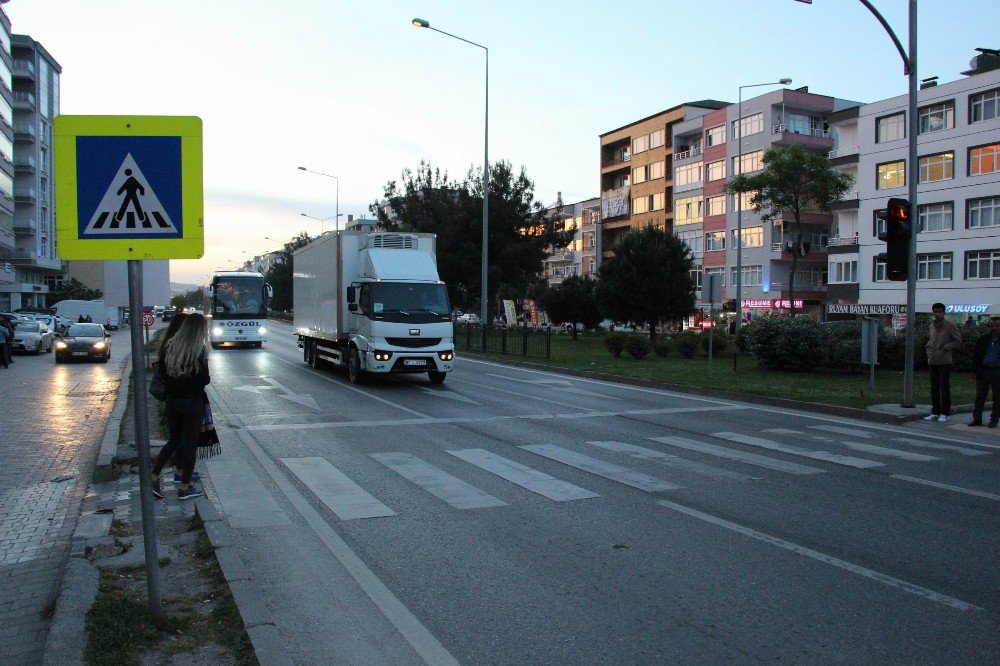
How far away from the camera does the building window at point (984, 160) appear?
44500 mm

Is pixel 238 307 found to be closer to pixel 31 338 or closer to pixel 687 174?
pixel 31 338

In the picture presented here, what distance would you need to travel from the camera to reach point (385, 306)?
59.9 ft

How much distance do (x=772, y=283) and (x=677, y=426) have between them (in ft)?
167

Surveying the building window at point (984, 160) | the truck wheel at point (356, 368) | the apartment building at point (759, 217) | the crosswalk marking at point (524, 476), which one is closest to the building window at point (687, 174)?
the apartment building at point (759, 217)

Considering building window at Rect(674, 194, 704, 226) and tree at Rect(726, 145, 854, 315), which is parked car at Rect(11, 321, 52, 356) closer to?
tree at Rect(726, 145, 854, 315)

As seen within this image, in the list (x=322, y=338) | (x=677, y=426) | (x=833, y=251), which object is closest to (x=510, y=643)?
(x=677, y=426)

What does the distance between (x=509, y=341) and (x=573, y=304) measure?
20.5m

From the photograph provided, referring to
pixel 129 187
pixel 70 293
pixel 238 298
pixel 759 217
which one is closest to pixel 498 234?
pixel 238 298

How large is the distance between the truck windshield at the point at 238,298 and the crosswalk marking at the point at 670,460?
93.8ft

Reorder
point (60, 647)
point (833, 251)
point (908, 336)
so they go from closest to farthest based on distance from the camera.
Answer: point (60, 647) < point (908, 336) < point (833, 251)

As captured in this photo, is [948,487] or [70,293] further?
[70,293]

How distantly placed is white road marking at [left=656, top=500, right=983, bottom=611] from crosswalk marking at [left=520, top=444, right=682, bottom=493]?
0.70 metres

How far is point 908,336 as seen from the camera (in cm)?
Result: 1451

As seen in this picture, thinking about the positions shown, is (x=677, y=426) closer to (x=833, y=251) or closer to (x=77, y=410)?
(x=77, y=410)
